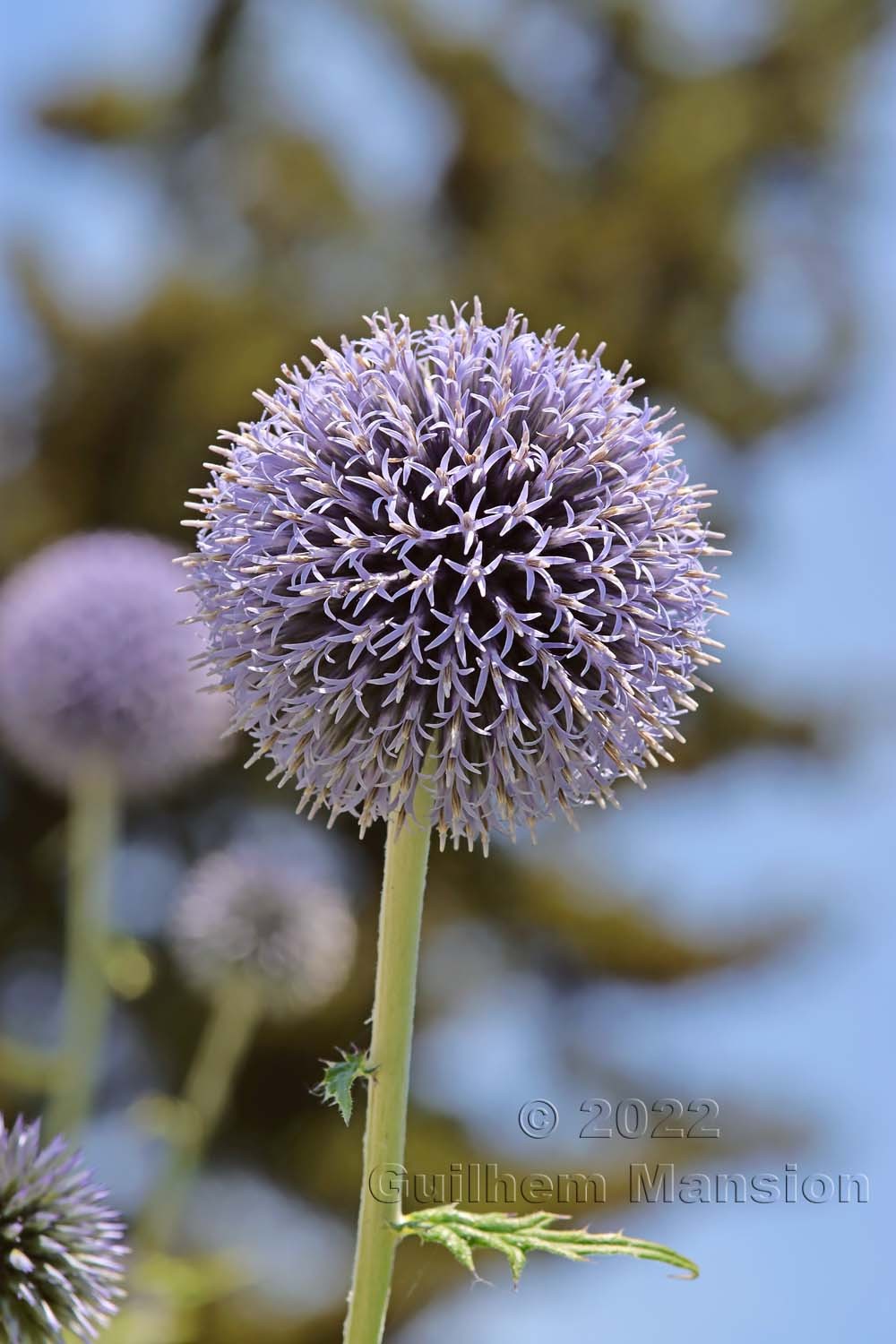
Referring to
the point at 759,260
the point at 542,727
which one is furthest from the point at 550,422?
the point at 759,260

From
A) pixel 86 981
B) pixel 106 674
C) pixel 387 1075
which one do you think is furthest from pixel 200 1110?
pixel 387 1075

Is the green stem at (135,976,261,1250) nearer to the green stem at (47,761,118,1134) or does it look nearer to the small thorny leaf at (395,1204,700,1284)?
the green stem at (47,761,118,1134)

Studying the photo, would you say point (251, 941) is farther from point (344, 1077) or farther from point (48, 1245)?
point (344, 1077)

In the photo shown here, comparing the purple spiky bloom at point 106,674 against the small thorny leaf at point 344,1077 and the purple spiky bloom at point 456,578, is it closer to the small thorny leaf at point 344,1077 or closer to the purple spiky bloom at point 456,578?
the purple spiky bloom at point 456,578

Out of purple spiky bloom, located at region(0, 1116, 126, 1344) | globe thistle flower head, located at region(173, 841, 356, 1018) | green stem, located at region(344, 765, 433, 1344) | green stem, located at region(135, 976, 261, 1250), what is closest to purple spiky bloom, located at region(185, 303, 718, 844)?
green stem, located at region(344, 765, 433, 1344)

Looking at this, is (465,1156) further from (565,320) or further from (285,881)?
(285,881)

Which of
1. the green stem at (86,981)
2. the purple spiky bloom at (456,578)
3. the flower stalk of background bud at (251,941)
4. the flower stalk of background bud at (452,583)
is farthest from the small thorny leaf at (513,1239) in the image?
the flower stalk of background bud at (251,941)
